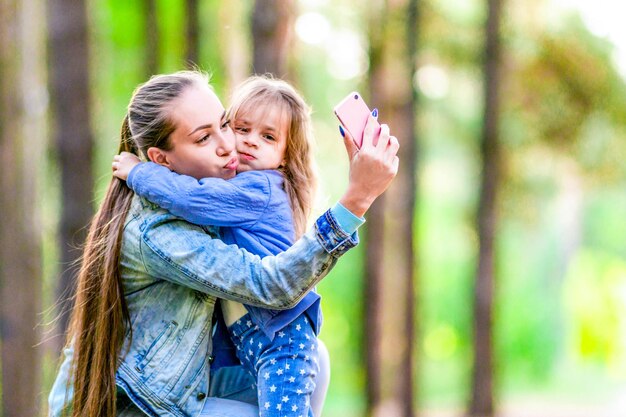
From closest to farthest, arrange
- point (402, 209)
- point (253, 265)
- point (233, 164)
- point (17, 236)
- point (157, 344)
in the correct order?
1. point (253, 265)
2. point (157, 344)
3. point (233, 164)
4. point (17, 236)
5. point (402, 209)

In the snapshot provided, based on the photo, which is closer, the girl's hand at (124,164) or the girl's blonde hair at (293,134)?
the girl's hand at (124,164)

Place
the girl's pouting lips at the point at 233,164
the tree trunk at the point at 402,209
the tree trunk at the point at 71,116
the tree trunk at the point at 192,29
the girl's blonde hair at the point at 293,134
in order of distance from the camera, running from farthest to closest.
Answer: the tree trunk at the point at 402,209 → the tree trunk at the point at 192,29 → the tree trunk at the point at 71,116 → the girl's blonde hair at the point at 293,134 → the girl's pouting lips at the point at 233,164

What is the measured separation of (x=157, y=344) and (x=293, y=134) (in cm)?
80

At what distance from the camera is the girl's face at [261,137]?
296 cm

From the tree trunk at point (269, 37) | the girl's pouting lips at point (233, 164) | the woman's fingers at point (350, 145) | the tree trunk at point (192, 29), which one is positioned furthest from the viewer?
the tree trunk at point (192, 29)

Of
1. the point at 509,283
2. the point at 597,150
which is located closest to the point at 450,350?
the point at 509,283

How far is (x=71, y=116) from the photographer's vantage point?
7488 millimetres

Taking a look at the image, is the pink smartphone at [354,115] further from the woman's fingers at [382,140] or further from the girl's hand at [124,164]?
the girl's hand at [124,164]

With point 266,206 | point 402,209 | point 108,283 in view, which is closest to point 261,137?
point 266,206

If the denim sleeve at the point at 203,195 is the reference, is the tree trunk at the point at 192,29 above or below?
below

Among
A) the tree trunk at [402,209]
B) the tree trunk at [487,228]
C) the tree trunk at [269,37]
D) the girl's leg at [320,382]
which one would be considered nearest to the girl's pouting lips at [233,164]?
the girl's leg at [320,382]

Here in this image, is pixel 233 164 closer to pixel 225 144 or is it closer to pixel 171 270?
pixel 225 144

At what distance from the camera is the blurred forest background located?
25.4ft

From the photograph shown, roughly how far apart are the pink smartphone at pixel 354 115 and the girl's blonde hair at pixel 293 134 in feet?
1.07
